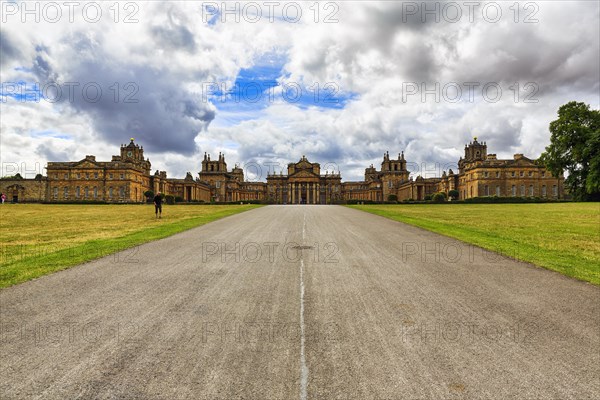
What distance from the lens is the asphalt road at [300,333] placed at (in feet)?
13.9

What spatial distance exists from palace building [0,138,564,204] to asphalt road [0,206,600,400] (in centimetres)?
8034

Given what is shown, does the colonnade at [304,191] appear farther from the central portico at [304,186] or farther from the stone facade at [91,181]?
the stone facade at [91,181]

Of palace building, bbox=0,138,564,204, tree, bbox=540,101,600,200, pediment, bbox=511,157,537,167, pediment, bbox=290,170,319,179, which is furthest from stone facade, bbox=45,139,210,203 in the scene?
pediment, bbox=511,157,537,167

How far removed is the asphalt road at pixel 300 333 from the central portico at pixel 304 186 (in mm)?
114875

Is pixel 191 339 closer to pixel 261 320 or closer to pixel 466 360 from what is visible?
pixel 261 320

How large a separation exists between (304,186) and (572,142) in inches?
3778

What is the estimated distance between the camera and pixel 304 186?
13550 centimetres

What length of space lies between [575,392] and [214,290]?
21.0 ft

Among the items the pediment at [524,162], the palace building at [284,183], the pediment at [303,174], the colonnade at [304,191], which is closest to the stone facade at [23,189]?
the palace building at [284,183]

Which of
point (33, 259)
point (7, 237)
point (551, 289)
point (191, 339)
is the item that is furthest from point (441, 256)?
point (7, 237)

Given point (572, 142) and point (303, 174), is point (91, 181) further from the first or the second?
point (572, 142)

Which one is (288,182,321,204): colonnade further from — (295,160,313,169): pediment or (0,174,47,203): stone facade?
(0,174,47,203): stone facade

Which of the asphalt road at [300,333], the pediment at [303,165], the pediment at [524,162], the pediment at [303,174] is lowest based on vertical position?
the asphalt road at [300,333]

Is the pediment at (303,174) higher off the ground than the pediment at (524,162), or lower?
lower
